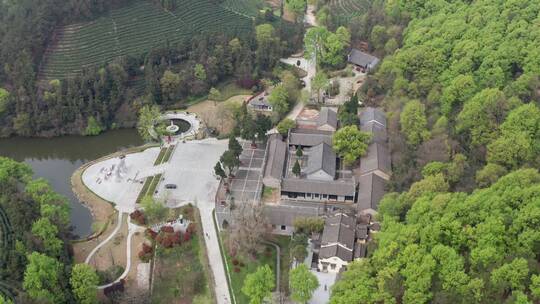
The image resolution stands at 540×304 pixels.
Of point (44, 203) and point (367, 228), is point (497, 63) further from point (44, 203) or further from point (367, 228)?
point (44, 203)

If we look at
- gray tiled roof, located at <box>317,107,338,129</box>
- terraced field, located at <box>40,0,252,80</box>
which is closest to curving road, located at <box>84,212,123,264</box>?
gray tiled roof, located at <box>317,107,338,129</box>

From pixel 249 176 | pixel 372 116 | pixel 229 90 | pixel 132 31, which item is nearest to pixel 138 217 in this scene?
pixel 249 176

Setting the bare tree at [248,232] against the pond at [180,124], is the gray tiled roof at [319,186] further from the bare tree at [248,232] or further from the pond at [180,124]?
the pond at [180,124]

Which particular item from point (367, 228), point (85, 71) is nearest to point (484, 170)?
point (367, 228)

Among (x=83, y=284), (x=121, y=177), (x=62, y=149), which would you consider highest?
(x=83, y=284)

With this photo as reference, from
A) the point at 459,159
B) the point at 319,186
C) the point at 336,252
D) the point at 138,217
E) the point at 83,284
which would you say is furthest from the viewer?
the point at 319,186

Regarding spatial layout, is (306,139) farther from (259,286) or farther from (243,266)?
(259,286)

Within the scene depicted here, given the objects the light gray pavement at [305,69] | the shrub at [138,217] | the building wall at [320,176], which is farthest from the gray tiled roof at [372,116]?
the shrub at [138,217]
